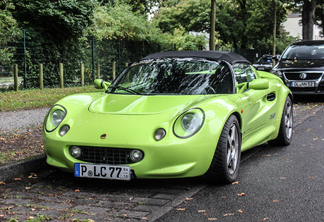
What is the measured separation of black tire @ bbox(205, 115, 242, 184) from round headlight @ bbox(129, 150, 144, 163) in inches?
27.8

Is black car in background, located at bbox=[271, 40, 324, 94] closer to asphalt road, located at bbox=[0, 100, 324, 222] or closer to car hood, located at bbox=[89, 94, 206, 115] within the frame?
asphalt road, located at bbox=[0, 100, 324, 222]

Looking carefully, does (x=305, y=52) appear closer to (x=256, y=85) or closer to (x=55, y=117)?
(x=256, y=85)

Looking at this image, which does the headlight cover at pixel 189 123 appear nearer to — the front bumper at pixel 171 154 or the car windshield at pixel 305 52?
the front bumper at pixel 171 154

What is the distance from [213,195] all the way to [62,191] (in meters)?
1.43

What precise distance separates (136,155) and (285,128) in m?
3.09

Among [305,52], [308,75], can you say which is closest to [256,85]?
[308,75]

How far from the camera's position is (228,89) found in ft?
16.0

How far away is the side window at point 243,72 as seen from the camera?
526cm

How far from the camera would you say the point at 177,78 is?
4961mm

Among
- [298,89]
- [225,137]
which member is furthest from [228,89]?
[298,89]

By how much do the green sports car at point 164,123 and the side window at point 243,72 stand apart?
0.03 metres

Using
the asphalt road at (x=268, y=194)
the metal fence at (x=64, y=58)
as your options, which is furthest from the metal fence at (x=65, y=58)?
the asphalt road at (x=268, y=194)

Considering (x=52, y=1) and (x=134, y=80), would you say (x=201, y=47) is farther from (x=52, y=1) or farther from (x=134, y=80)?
(x=134, y=80)

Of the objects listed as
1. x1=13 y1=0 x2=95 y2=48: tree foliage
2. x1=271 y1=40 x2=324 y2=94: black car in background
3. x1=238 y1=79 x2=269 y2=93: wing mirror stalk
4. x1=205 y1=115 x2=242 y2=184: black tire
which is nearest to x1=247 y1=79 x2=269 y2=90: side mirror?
x1=238 y1=79 x2=269 y2=93: wing mirror stalk
